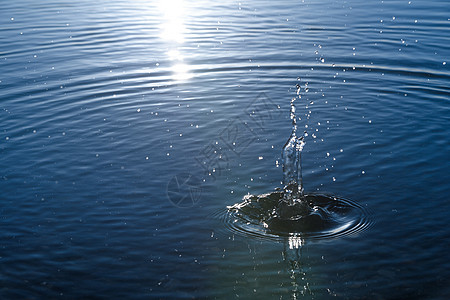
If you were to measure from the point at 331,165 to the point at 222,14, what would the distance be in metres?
16.9

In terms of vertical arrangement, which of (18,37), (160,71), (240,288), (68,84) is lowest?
(240,288)

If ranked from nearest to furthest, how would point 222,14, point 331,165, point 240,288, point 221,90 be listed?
point 240,288 → point 331,165 → point 221,90 → point 222,14

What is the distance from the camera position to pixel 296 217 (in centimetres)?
935

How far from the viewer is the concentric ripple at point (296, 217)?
902cm

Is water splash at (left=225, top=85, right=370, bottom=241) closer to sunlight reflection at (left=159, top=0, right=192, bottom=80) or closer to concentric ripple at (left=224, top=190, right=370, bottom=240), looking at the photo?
concentric ripple at (left=224, top=190, right=370, bottom=240)

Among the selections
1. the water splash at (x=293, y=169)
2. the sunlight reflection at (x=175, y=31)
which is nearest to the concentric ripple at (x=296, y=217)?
the water splash at (x=293, y=169)

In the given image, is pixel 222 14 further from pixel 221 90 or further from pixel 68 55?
pixel 221 90

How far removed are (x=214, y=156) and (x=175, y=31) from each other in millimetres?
13015

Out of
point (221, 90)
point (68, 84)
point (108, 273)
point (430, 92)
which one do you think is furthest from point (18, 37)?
point (108, 273)

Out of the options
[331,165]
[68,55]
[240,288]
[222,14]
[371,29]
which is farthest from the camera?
[222,14]

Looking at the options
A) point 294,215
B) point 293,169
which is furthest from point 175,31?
point 294,215

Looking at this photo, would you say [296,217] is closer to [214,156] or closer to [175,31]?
[214,156]

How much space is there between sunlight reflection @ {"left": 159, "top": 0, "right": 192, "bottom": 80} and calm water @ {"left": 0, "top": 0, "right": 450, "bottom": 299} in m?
0.15

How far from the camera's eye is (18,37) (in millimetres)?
23047
